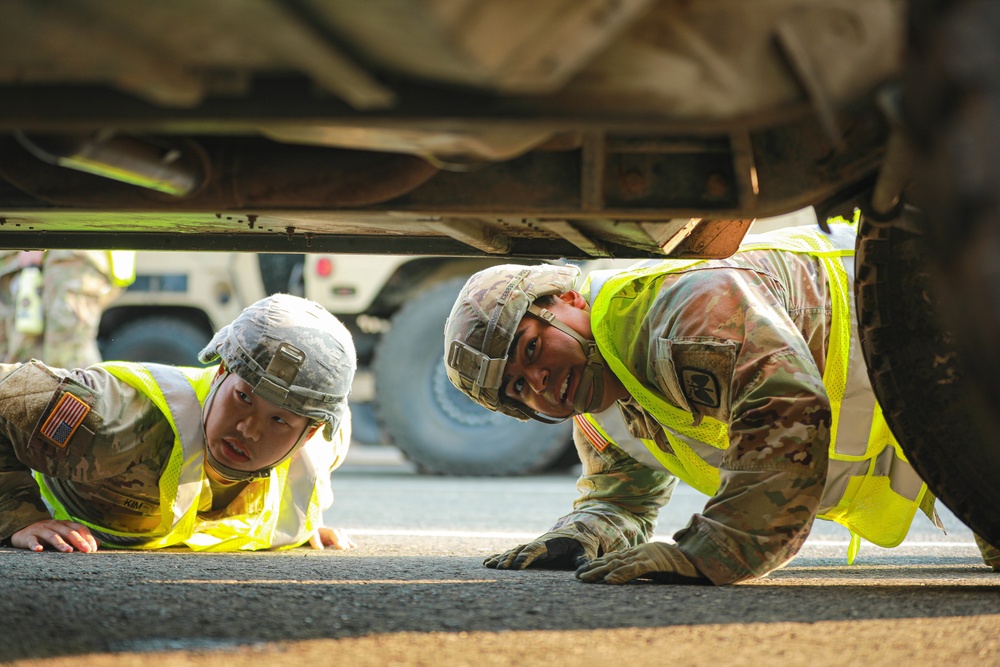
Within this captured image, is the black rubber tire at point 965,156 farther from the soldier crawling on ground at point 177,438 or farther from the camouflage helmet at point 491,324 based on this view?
the soldier crawling on ground at point 177,438

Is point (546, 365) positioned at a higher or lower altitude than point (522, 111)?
lower

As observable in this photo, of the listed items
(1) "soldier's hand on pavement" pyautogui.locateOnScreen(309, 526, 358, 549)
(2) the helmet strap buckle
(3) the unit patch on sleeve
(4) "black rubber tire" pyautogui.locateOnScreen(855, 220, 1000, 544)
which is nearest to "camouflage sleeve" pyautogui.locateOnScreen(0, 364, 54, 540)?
(2) the helmet strap buckle

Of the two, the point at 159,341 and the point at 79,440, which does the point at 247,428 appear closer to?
the point at 79,440

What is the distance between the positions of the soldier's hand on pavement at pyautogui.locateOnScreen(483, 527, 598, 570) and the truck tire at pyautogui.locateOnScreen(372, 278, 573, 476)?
3658 millimetres

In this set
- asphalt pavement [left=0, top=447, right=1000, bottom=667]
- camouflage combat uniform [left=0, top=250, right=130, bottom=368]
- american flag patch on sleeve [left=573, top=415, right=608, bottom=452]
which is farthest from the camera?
camouflage combat uniform [left=0, top=250, right=130, bottom=368]

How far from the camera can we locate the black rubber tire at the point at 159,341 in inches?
306

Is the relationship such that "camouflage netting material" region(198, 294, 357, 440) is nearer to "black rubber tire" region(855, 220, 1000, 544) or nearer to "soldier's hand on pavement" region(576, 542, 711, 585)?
"soldier's hand on pavement" region(576, 542, 711, 585)

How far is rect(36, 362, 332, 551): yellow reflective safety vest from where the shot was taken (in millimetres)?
3161

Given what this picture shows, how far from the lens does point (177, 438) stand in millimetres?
3125

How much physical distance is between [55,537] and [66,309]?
3407 mm

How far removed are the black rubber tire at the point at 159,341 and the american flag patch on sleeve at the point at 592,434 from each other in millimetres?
4921

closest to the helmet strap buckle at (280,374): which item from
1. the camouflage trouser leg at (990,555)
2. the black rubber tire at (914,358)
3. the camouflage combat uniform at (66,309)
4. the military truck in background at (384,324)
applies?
the black rubber tire at (914,358)

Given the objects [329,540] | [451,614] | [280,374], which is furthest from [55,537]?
[451,614]

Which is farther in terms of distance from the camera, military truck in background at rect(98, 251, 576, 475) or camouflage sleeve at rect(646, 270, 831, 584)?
military truck in background at rect(98, 251, 576, 475)
